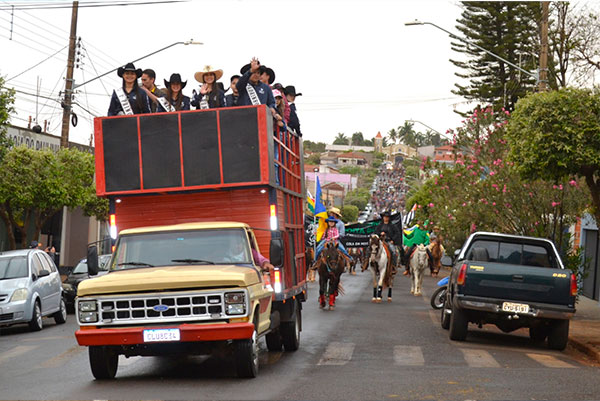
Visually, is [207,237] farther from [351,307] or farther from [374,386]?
[351,307]

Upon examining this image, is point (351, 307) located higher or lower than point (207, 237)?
lower

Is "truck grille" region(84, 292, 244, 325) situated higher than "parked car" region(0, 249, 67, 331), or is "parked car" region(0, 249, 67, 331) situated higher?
"truck grille" region(84, 292, 244, 325)

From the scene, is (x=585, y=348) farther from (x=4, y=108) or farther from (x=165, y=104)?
(x=4, y=108)

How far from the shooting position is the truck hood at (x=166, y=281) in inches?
420

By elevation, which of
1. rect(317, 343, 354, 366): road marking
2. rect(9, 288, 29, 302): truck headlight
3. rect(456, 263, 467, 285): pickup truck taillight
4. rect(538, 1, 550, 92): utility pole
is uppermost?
rect(538, 1, 550, 92): utility pole

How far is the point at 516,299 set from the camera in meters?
15.9

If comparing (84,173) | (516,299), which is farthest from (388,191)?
(516,299)

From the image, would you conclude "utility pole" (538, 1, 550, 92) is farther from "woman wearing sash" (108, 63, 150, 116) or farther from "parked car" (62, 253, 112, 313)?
"woman wearing sash" (108, 63, 150, 116)

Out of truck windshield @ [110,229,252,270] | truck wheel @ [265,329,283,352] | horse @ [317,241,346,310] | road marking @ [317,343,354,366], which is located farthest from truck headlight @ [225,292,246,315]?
horse @ [317,241,346,310]

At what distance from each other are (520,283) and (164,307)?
7.39m

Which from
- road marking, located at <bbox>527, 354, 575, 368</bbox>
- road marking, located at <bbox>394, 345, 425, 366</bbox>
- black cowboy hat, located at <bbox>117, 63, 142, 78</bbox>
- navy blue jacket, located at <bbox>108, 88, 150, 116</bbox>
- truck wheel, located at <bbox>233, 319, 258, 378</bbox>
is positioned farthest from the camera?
black cowboy hat, located at <bbox>117, 63, 142, 78</bbox>

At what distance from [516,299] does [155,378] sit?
698cm

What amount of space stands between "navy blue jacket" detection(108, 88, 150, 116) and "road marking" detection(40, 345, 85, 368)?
12.5 ft

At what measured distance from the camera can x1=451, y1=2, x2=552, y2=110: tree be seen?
5006cm
